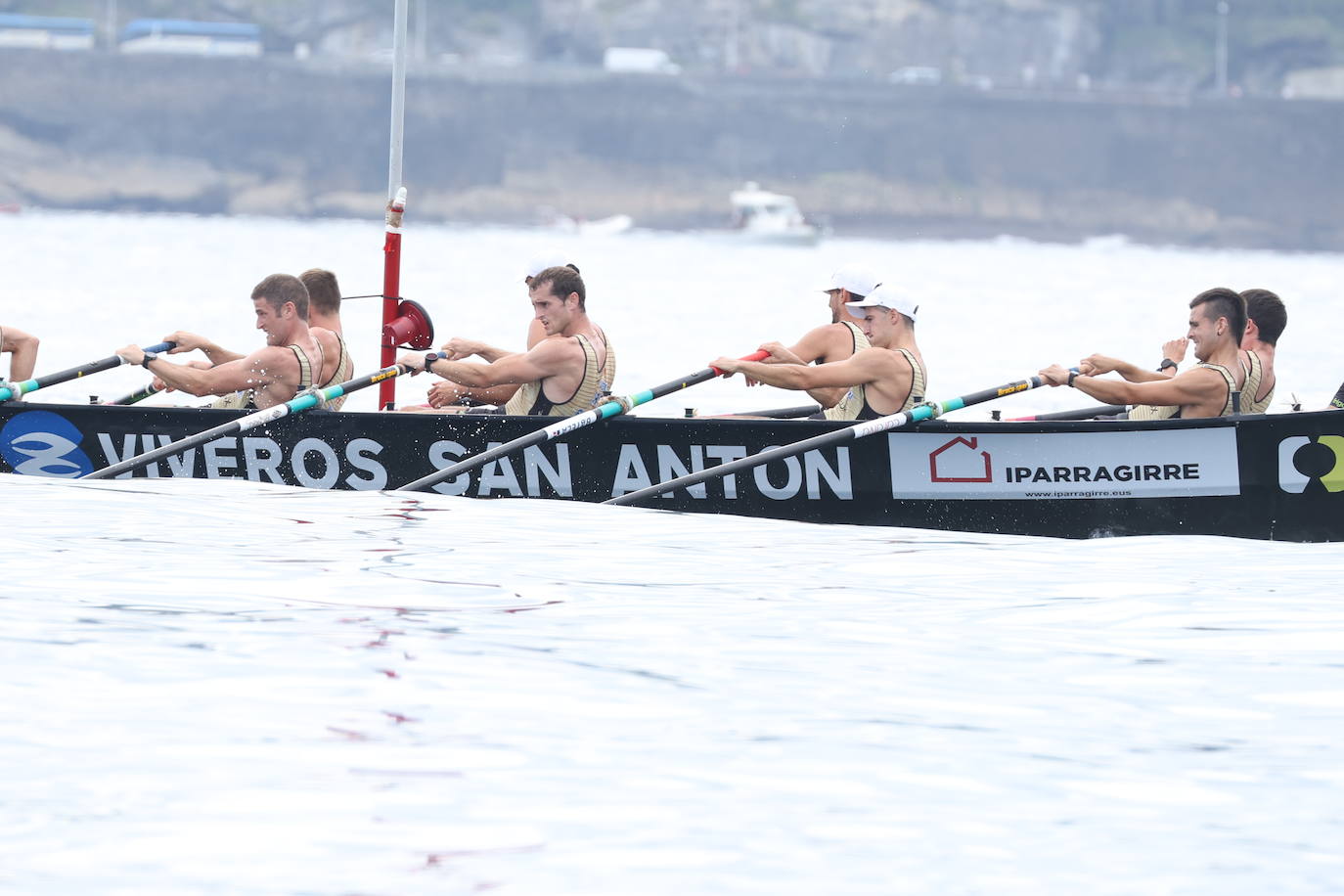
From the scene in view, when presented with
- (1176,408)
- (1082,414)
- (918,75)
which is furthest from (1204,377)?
(918,75)

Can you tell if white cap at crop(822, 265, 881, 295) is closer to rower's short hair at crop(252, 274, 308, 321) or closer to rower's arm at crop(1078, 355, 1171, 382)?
rower's arm at crop(1078, 355, 1171, 382)

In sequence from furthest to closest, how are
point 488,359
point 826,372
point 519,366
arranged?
point 488,359 → point 519,366 → point 826,372

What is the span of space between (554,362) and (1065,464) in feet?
9.24

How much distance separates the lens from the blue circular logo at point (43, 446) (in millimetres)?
11922

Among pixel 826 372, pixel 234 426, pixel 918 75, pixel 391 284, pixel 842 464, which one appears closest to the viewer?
pixel 826 372

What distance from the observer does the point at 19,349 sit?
12789 mm

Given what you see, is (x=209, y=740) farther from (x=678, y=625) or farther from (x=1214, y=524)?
(x=1214, y=524)

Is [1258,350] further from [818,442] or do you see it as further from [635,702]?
[635,702]

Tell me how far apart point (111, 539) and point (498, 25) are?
9454cm

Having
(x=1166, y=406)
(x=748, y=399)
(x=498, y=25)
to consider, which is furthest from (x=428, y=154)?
(x=1166, y=406)

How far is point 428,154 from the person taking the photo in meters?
88.4

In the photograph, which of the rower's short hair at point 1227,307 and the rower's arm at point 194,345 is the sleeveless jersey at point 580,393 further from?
the rower's short hair at point 1227,307

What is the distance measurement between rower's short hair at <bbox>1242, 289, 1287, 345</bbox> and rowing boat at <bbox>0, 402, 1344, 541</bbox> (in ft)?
2.49

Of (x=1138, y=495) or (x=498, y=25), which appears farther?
(x=498, y=25)
